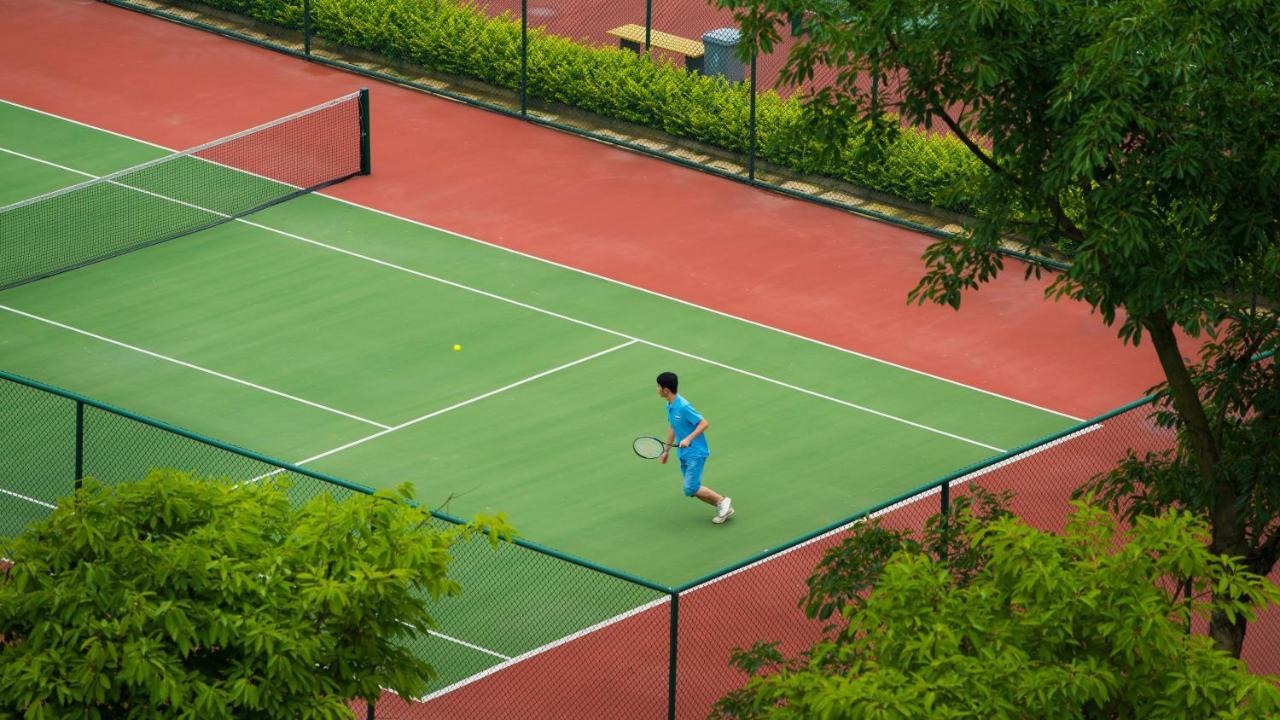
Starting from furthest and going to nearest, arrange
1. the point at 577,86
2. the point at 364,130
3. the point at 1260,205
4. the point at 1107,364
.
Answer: the point at 577,86, the point at 364,130, the point at 1107,364, the point at 1260,205

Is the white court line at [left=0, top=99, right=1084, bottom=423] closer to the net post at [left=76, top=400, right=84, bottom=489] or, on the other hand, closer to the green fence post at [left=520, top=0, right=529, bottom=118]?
the green fence post at [left=520, top=0, right=529, bottom=118]

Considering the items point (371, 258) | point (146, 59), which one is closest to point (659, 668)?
point (371, 258)

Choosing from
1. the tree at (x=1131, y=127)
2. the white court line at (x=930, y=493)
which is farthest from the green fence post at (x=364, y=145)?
the tree at (x=1131, y=127)

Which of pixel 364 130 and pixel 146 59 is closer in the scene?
pixel 364 130

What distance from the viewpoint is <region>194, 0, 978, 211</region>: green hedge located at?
105 feet

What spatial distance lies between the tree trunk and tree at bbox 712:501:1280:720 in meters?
2.20

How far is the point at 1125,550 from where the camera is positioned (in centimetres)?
1348

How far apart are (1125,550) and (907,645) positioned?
143 cm

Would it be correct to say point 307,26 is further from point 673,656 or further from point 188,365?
point 673,656

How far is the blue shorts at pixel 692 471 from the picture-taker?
23.5 m

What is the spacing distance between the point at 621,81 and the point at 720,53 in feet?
5.36

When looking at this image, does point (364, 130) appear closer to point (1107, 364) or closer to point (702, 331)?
point (702, 331)

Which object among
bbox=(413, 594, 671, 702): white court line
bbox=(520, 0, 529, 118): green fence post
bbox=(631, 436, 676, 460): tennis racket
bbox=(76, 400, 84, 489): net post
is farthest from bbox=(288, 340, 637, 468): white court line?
bbox=(520, 0, 529, 118): green fence post

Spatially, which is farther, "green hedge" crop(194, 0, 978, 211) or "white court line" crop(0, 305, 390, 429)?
"green hedge" crop(194, 0, 978, 211)
